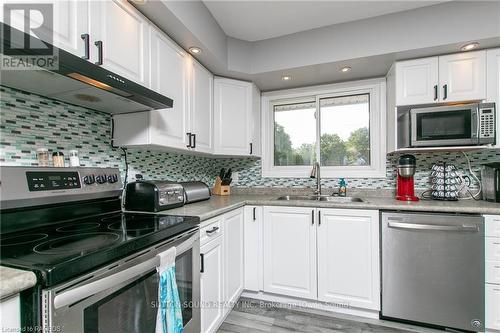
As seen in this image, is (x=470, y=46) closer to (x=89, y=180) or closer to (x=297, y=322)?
(x=297, y=322)

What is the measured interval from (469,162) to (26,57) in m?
3.03

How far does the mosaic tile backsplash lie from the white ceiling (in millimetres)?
1206

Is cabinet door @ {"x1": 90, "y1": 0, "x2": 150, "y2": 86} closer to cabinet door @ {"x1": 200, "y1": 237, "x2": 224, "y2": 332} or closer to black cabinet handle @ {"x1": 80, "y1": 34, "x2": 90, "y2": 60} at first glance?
black cabinet handle @ {"x1": 80, "y1": 34, "x2": 90, "y2": 60}

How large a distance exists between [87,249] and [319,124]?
241 centimetres

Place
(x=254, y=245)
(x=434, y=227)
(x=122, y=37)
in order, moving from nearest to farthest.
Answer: (x=122, y=37)
(x=434, y=227)
(x=254, y=245)

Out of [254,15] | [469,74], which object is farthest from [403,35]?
[254,15]

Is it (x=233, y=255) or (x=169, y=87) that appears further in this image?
(x=233, y=255)

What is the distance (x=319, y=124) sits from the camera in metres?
2.67

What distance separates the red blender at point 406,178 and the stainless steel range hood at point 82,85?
1.92 meters

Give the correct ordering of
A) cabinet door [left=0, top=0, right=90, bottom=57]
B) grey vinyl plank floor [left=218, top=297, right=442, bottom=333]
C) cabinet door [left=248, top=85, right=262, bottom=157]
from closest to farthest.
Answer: cabinet door [left=0, top=0, right=90, bottom=57] < grey vinyl plank floor [left=218, top=297, right=442, bottom=333] < cabinet door [left=248, top=85, right=262, bottom=157]

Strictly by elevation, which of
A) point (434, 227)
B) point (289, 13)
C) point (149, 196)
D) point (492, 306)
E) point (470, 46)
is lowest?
point (492, 306)

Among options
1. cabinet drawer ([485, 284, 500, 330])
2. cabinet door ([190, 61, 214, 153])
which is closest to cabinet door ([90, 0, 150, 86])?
cabinet door ([190, 61, 214, 153])

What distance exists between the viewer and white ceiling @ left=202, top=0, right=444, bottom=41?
69.9 inches
